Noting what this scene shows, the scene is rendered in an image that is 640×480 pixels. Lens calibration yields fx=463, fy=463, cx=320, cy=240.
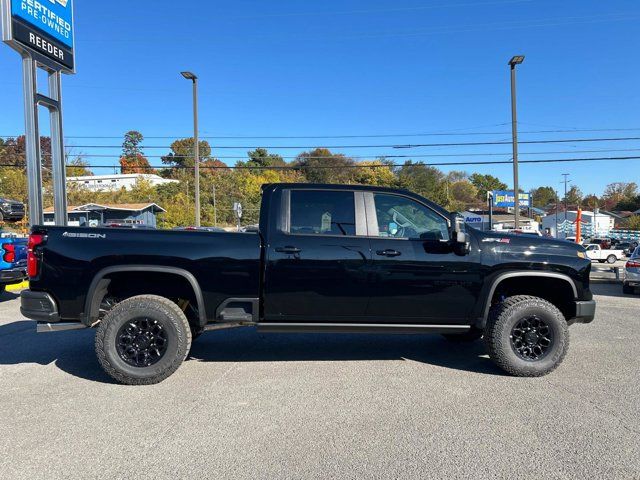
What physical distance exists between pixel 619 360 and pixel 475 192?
113 m

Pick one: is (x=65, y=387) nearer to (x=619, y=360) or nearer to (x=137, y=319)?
(x=137, y=319)

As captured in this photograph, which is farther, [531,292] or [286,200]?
[531,292]

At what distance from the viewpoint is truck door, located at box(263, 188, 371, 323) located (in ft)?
15.5

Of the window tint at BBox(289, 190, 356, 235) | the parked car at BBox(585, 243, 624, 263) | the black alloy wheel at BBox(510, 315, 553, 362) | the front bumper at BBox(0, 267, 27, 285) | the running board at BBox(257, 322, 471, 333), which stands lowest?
the parked car at BBox(585, 243, 624, 263)

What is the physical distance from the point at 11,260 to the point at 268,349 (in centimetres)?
642

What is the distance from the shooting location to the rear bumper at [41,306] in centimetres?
459

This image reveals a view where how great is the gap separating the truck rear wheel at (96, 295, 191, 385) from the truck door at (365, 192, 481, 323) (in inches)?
78.6

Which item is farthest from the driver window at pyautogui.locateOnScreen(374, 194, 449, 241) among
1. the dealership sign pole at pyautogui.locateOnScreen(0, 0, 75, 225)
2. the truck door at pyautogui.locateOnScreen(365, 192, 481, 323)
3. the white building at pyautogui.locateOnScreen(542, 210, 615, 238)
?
the white building at pyautogui.locateOnScreen(542, 210, 615, 238)

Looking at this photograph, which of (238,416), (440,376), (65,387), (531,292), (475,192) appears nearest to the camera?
(238,416)

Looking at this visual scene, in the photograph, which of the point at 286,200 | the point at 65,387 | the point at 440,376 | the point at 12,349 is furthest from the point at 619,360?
the point at 12,349

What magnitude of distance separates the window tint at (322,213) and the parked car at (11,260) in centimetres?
713

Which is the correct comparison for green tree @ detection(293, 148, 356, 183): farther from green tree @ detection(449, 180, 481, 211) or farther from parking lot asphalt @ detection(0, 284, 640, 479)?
green tree @ detection(449, 180, 481, 211)

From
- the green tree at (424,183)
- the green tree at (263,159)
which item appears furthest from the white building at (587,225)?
the green tree at (263,159)

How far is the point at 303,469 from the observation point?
10.0 ft
